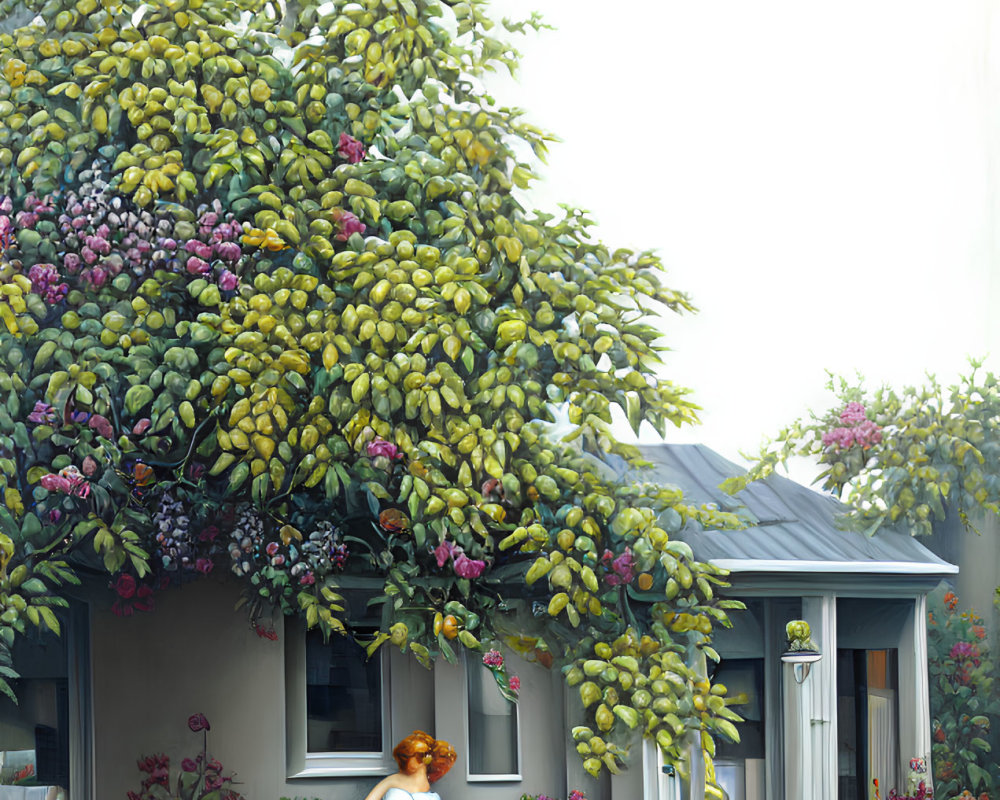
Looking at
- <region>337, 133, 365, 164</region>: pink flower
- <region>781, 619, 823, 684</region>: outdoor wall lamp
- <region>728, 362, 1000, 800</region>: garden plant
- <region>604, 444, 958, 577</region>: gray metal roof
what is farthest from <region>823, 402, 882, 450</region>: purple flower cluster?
<region>337, 133, 365, 164</region>: pink flower

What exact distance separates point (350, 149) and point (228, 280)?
367 mm

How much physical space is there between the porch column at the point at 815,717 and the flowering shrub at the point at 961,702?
24 cm

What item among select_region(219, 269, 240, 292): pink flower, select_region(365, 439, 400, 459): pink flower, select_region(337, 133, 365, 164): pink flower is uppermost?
select_region(337, 133, 365, 164): pink flower

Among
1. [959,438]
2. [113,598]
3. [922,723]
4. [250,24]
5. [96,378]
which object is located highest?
[250,24]

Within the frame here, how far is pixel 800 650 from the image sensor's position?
2.13m

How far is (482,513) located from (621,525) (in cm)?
28

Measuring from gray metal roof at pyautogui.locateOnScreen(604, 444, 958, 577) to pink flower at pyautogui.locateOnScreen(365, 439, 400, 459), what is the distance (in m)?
0.51

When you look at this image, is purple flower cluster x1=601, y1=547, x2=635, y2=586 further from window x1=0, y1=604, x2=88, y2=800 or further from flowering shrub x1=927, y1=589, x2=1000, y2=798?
window x1=0, y1=604, x2=88, y2=800

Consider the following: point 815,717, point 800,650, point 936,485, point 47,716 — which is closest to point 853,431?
point 936,485

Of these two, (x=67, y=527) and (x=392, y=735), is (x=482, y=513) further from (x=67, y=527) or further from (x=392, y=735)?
(x=67, y=527)

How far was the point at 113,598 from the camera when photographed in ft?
6.77

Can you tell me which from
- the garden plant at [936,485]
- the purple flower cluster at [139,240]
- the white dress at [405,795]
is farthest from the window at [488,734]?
the purple flower cluster at [139,240]

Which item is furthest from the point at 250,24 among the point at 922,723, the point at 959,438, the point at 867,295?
the point at 922,723

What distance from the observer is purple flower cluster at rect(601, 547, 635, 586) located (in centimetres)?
209
